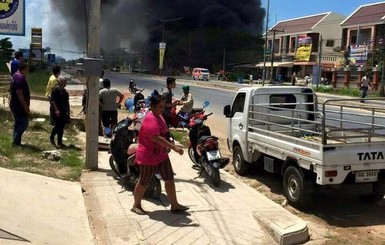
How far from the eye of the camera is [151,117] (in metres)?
5.36

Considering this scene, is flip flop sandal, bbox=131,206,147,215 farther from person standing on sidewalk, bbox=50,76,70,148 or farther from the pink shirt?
person standing on sidewalk, bbox=50,76,70,148

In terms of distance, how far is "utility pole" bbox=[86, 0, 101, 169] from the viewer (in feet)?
24.2

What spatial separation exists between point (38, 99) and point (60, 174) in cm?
1148

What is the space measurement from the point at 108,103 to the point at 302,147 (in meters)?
5.38

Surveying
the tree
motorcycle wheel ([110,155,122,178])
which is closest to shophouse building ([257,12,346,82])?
the tree

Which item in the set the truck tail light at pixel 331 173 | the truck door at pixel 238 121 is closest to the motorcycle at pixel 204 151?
the truck door at pixel 238 121

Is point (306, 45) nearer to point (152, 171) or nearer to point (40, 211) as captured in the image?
point (152, 171)

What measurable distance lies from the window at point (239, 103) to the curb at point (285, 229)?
3.13 m

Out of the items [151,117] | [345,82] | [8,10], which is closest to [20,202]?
[151,117]

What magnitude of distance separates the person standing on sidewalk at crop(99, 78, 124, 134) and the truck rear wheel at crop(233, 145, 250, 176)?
3.15 metres

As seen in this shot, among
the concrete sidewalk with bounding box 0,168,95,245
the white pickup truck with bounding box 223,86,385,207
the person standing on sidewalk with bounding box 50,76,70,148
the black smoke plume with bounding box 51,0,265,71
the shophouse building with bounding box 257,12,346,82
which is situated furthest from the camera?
the black smoke plume with bounding box 51,0,265,71

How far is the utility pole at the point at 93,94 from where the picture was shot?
737 cm

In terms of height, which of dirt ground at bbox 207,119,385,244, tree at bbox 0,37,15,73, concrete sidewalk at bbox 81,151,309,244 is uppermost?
tree at bbox 0,37,15,73

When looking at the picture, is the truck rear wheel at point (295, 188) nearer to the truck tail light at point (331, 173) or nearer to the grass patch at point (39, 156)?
the truck tail light at point (331, 173)
